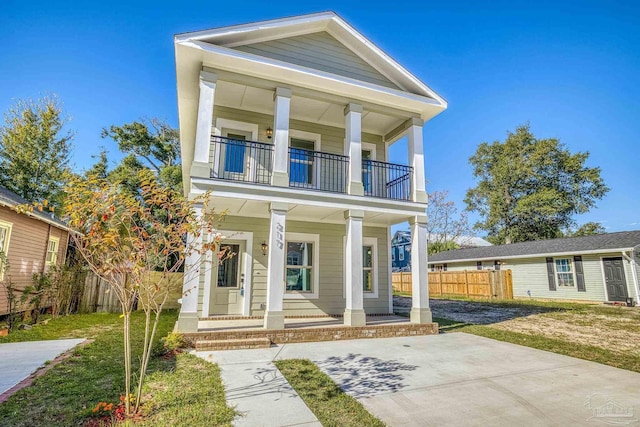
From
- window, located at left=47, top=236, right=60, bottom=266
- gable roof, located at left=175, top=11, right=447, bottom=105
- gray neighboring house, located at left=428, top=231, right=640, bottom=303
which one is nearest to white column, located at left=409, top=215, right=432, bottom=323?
gable roof, located at left=175, top=11, right=447, bottom=105

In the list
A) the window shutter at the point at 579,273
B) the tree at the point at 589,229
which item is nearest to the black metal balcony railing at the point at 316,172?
the window shutter at the point at 579,273

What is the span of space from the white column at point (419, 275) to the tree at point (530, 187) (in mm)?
25659

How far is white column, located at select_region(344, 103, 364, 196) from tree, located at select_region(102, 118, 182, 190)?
16347 millimetres

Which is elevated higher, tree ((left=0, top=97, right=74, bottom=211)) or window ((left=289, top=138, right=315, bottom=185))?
tree ((left=0, top=97, right=74, bottom=211))

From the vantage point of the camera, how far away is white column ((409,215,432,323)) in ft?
27.0

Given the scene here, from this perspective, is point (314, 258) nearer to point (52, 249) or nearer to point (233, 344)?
point (233, 344)

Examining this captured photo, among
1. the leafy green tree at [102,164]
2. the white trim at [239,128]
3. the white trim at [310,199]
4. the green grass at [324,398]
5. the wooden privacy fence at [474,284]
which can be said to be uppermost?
the leafy green tree at [102,164]

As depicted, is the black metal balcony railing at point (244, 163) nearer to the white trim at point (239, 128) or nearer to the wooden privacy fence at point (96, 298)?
the white trim at point (239, 128)

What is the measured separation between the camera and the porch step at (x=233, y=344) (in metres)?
6.03

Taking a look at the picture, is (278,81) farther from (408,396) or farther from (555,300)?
(555,300)

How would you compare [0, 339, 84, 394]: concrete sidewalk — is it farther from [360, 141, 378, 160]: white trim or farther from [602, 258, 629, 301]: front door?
[602, 258, 629, 301]: front door

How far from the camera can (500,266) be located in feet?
70.5

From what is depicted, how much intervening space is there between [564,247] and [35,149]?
107ft

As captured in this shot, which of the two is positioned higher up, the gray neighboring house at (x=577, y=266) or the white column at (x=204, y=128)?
the white column at (x=204, y=128)
